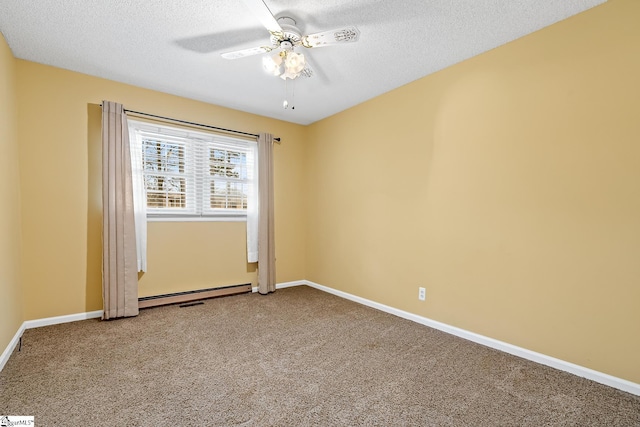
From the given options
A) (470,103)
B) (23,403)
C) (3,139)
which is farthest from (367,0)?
(23,403)

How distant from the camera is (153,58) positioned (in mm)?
2684

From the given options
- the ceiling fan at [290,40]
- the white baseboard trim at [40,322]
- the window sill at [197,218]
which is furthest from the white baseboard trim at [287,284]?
the ceiling fan at [290,40]

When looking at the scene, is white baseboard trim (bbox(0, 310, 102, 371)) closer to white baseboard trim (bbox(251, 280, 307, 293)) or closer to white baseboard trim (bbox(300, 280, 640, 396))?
white baseboard trim (bbox(251, 280, 307, 293))

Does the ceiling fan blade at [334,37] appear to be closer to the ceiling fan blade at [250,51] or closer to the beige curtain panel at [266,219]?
the ceiling fan blade at [250,51]

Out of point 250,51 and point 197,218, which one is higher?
point 250,51

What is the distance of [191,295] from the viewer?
3.67 metres

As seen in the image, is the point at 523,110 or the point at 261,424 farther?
the point at 523,110

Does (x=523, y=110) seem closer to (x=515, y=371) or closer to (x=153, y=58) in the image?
(x=515, y=371)

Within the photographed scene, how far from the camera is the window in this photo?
Result: 136 inches

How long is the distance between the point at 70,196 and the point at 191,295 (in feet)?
5.47

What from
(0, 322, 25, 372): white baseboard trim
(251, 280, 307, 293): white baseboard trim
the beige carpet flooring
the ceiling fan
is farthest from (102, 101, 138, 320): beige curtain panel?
the ceiling fan

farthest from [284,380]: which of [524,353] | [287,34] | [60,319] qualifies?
[60,319]

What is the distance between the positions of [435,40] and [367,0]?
29.9 inches

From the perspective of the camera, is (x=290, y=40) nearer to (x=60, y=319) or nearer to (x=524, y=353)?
(x=524, y=353)
